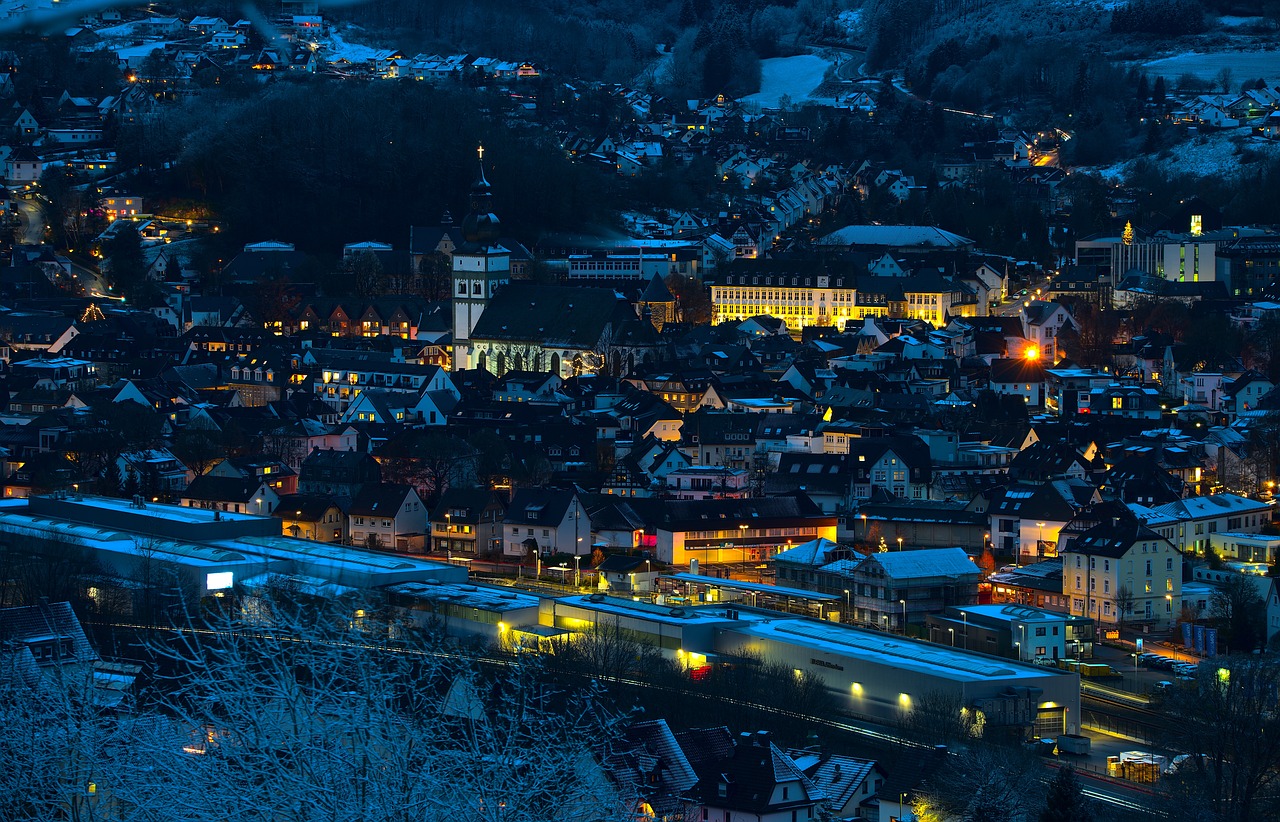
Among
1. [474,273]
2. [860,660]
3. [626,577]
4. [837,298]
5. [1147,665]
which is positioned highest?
[474,273]

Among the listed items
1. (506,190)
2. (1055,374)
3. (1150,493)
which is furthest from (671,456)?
(506,190)

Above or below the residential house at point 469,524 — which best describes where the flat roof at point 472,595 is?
below

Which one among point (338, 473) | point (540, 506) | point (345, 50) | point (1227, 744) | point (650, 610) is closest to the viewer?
point (1227, 744)

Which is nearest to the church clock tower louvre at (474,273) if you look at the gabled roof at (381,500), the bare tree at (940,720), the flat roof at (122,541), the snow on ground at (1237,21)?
the gabled roof at (381,500)

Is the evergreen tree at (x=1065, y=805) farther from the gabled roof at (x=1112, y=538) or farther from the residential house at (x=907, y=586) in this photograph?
the gabled roof at (x=1112, y=538)

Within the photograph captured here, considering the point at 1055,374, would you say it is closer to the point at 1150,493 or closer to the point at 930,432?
the point at 930,432

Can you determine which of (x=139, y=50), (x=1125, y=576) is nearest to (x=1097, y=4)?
(x=139, y=50)

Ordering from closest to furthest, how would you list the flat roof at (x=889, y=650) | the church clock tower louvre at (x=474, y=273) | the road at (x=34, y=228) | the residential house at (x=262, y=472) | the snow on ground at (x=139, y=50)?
the flat roof at (x=889, y=650), the residential house at (x=262, y=472), the church clock tower louvre at (x=474, y=273), the road at (x=34, y=228), the snow on ground at (x=139, y=50)

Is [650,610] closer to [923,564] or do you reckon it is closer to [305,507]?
[923,564]

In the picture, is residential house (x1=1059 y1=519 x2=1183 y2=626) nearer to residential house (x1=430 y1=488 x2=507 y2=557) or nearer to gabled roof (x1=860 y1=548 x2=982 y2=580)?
gabled roof (x1=860 y1=548 x2=982 y2=580)
